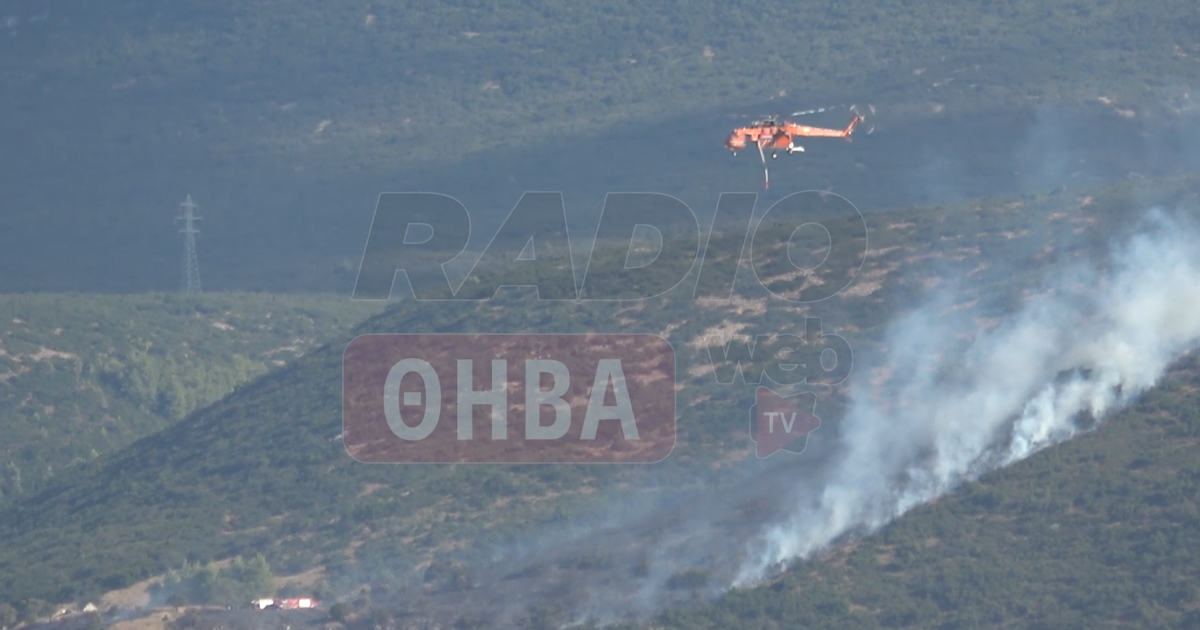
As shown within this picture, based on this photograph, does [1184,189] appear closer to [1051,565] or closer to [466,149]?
[1051,565]

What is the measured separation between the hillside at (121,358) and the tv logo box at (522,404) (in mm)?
26090

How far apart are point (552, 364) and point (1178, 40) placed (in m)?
90.9

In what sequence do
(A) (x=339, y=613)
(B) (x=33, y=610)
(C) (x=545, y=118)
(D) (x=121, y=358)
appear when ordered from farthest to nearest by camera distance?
(C) (x=545, y=118)
(D) (x=121, y=358)
(B) (x=33, y=610)
(A) (x=339, y=613)

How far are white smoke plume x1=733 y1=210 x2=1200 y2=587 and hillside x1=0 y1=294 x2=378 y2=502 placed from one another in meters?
49.3

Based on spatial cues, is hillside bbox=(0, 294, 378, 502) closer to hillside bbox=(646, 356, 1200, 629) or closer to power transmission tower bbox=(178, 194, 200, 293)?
power transmission tower bbox=(178, 194, 200, 293)

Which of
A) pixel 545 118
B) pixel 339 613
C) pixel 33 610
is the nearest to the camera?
pixel 339 613

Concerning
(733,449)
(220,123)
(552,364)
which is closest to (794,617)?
(733,449)

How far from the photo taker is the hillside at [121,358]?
126 metres

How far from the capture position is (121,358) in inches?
5300

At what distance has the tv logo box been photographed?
3708 inches

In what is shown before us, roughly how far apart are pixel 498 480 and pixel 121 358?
48406 millimetres

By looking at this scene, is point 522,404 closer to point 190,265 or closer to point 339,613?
point 339,613

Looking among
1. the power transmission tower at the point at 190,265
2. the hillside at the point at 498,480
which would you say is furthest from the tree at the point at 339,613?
the power transmission tower at the point at 190,265

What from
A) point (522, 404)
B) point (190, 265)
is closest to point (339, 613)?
point (522, 404)
